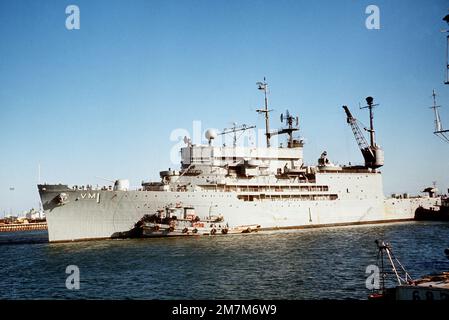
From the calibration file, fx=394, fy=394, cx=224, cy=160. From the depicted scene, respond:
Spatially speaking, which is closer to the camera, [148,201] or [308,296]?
[308,296]

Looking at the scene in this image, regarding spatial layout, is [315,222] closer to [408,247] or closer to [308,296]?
[408,247]

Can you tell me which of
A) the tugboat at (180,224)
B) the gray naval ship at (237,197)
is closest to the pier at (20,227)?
the gray naval ship at (237,197)

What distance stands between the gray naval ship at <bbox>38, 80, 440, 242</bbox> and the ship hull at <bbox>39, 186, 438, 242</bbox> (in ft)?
0.27

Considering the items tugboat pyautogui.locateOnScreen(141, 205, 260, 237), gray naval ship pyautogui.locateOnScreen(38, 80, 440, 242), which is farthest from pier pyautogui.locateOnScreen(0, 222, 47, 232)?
tugboat pyautogui.locateOnScreen(141, 205, 260, 237)

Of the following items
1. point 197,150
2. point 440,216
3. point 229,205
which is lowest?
point 440,216

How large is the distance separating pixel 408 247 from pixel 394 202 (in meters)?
29.0

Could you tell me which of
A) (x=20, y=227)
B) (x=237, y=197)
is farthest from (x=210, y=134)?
(x=20, y=227)

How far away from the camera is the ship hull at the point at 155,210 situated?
34.1m

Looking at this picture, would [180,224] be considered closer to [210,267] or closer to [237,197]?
[237,197]

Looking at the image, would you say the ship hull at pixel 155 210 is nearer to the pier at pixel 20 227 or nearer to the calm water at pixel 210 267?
the calm water at pixel 210 267

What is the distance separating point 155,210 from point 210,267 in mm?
14869

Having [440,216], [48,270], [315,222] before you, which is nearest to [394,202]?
[440,216]

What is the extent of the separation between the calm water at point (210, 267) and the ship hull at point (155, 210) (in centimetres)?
195
